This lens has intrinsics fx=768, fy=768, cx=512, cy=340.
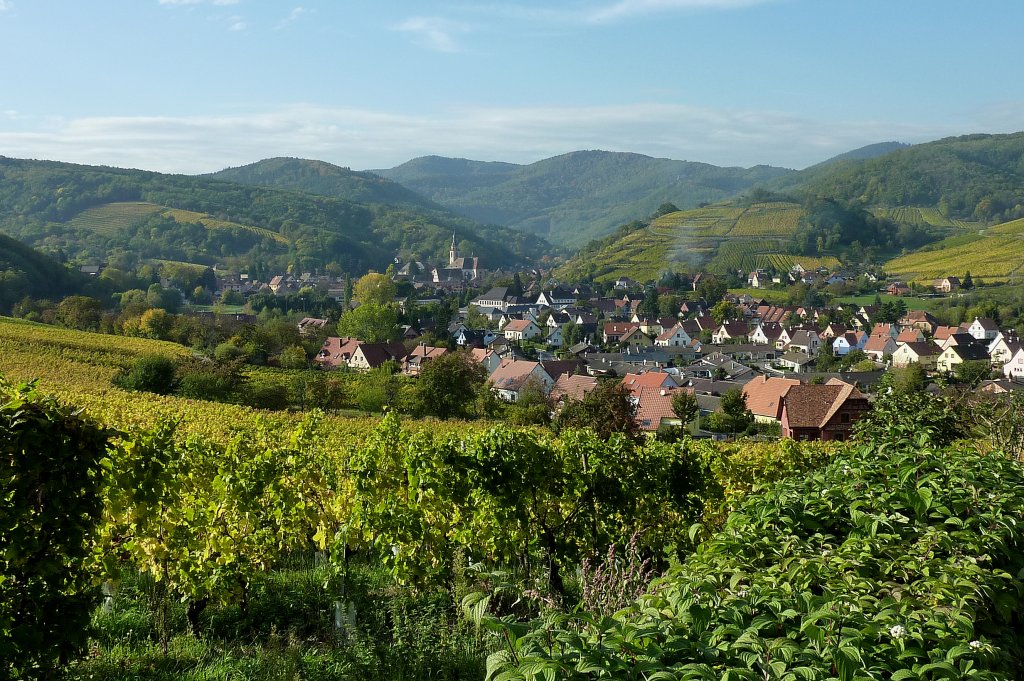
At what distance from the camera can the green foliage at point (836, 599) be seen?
9.82ft

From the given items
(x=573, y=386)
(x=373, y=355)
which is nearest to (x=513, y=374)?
(x=573, y=386)

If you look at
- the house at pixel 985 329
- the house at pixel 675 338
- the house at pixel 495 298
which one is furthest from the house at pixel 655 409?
the house at pixel 495 298

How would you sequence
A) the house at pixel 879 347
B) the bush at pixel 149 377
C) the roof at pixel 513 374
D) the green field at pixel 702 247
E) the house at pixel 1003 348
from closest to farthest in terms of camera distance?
1. the bush at pixel 149 377
2. the roof at pixel 513 374
3. the house at pixel 1003 348
4. the house at pixel 879 347
5. the green field at pixel 702 247

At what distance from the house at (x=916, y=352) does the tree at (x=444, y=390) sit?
171 ft

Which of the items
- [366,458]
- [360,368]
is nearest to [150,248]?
[360,368]

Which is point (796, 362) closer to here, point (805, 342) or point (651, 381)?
point (805, 342)

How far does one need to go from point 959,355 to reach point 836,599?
79207 millimetres

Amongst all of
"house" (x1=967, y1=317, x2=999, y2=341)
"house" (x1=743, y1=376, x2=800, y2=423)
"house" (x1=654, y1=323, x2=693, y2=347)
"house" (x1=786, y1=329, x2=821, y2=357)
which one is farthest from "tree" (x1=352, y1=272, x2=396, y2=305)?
"house" (x1=967, y1=317, x2=999, y2=341)

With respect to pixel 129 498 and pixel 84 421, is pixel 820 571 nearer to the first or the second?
pixel 84 421

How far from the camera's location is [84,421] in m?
5.41

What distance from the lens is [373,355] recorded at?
68.3 metres

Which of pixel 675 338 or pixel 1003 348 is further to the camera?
pixel 675 338

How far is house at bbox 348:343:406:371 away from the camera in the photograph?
6712 cm

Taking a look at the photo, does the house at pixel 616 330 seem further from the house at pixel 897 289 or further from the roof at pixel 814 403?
the roof at pixel 814 403
